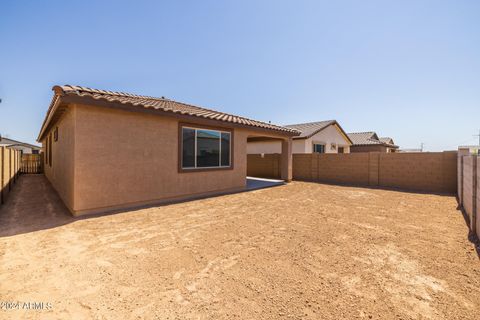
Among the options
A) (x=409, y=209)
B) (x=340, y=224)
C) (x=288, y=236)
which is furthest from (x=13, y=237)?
(x=409, y=209)

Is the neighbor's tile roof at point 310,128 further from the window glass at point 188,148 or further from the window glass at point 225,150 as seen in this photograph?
the window glass at point 188,148

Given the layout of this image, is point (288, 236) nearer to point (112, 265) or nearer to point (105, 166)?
point (112, 265)

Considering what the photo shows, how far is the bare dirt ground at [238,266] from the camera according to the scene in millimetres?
2236

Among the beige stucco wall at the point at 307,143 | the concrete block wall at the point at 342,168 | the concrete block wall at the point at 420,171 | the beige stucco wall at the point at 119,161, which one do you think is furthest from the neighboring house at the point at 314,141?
the beige stucco wall at the point at 119,161

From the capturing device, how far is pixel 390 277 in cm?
284

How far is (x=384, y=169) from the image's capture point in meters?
11.9

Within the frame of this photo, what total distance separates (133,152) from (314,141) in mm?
15143

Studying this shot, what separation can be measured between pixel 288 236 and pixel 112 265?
10.3 ft

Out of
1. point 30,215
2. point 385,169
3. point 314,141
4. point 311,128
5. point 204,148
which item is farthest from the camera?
point 311,128

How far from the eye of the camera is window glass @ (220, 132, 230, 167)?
927cm

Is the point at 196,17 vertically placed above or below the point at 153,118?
above

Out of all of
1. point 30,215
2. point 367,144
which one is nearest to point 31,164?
point 30,215

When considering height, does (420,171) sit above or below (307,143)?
below

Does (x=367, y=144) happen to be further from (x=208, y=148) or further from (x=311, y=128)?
(x=208, y=148)
